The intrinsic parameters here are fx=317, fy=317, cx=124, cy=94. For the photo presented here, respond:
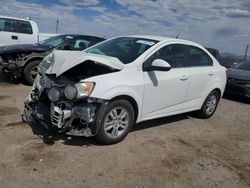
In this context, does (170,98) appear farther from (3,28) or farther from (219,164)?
(3,28)

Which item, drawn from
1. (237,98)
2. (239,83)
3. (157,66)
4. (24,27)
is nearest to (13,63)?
(24,27)

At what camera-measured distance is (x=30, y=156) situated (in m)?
4.21

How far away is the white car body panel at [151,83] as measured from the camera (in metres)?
4.59

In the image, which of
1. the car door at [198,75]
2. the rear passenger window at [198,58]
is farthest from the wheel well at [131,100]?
the rear passenger window at [198,58]

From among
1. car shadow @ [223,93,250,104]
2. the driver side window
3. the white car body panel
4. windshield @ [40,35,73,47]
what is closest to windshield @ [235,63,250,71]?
car shadow @ [223,93,250,104]

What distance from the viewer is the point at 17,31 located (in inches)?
465

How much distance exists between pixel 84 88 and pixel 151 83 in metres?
1.28

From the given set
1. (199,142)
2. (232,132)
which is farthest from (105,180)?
(232,132)

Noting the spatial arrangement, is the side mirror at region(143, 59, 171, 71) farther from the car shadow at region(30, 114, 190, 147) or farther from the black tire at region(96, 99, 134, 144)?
the car shadow at region(30, 114, 190, 147)

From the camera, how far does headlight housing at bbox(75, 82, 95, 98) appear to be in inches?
173

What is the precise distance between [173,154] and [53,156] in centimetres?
180

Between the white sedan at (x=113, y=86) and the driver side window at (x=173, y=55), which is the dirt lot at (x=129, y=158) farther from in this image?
the driver side window at (x=173, y=55)

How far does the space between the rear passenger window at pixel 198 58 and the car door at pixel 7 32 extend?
7.71 m

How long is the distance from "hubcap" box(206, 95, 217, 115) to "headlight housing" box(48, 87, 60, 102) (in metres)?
3.70
